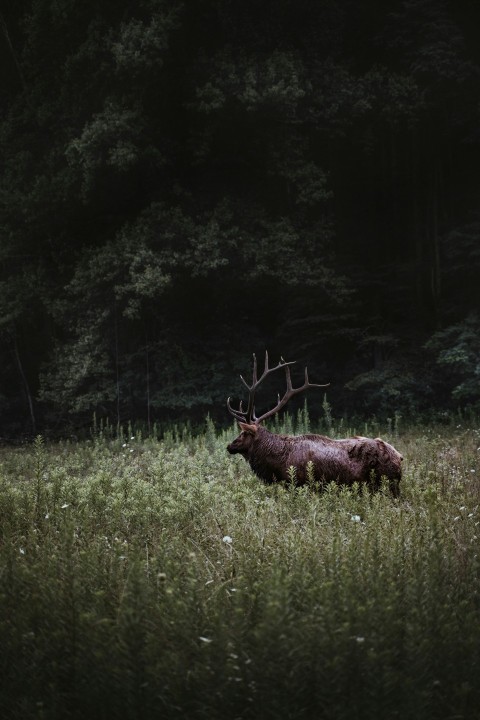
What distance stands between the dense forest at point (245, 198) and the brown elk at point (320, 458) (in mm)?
8154

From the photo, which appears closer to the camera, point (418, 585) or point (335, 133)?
point (418, 585)

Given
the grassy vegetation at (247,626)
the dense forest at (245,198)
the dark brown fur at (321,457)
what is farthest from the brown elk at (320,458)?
the dense forest at (245,198)

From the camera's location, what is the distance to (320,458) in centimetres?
585

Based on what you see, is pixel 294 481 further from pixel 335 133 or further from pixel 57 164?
pixel 57 164

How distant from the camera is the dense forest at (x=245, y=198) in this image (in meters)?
14.6

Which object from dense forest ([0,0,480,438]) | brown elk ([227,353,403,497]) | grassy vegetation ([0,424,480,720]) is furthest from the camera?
dense forest ([0,0,480,438])

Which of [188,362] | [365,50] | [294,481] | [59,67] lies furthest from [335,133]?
[294,481]

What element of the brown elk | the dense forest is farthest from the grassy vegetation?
the dense forest

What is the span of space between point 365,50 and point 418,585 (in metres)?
17.3

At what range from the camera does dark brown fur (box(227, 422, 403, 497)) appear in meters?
5.74

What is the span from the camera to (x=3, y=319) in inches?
679

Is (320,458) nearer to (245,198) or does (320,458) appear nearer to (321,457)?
(321,457)

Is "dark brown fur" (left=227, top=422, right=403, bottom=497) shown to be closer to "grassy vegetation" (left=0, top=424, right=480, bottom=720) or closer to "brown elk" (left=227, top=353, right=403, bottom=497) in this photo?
"brown elk" (left=227, top=353, right=403, bottom=497)

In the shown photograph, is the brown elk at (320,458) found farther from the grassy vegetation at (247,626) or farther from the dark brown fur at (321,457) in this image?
the grassy vegetation at (247,626)
